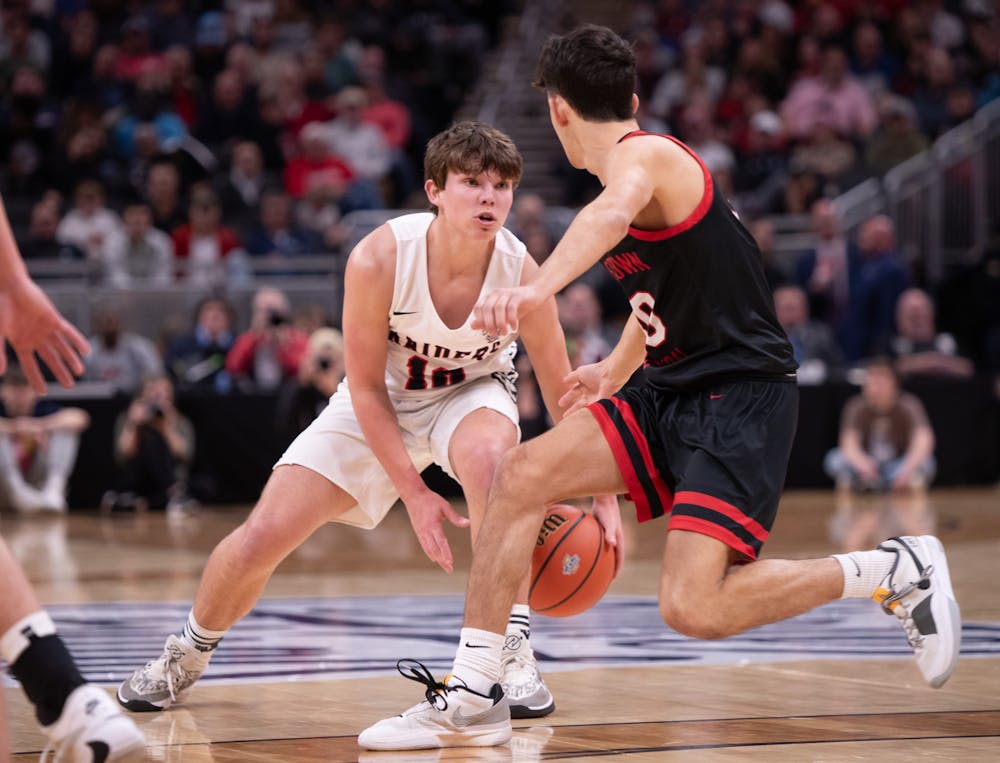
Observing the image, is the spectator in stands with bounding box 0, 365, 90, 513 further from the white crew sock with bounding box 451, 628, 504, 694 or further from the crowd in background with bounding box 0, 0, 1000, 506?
the white crew sock with bounding box 451, 628, 504, 694

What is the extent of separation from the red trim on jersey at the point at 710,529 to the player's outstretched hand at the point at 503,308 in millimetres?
811

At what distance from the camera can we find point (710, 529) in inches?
165

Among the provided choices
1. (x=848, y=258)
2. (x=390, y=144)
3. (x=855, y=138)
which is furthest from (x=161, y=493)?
(x=855, y=138)

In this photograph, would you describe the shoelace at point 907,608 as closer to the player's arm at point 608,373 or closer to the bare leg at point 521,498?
the bare leg at point 521,498

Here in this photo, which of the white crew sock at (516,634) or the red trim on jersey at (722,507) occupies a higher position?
the red trim on jersey at (722,507)

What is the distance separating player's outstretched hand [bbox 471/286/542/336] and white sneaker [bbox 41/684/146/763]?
1187 mm

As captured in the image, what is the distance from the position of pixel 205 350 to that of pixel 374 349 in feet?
27.6

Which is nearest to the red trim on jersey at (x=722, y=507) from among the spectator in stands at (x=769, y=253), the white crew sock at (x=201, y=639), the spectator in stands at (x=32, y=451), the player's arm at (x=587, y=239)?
the player's arm at (x=587, y=239)

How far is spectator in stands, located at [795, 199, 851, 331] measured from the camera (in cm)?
1404

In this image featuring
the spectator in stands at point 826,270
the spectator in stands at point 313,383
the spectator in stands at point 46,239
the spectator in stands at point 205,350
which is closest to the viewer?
the spectator in stands at point 313,383

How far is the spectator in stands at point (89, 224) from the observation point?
13.9 metres

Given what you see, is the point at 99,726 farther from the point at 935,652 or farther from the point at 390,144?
the point at 390,144

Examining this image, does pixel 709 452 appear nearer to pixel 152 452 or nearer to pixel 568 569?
pixel 568 569

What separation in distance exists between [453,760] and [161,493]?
883 cm
